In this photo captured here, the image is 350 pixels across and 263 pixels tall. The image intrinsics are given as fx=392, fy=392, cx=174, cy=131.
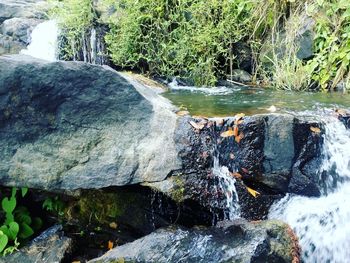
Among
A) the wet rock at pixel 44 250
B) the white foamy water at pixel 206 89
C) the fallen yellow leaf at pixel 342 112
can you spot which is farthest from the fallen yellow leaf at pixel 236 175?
the white foamy water at pixel 206 89

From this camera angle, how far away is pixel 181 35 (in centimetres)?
637

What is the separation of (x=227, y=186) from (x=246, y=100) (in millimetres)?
1640

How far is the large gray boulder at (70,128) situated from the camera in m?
3.34

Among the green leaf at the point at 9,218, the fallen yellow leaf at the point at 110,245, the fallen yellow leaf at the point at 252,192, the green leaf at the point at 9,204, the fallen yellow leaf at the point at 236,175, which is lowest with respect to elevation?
the fallen yellow leaf at the point at 110,245

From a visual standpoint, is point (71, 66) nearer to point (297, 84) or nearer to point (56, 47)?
point (297, 84)

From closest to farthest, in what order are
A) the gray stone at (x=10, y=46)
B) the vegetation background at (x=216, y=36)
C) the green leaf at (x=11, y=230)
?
the green leaf at (x=11, y=230) < the vegetation background at (x=216, y=36) < the gray stone at (x=10, y=46)

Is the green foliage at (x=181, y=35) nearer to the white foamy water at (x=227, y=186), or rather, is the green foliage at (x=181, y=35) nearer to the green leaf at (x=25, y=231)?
the white foamy water at (x=227, y=186)

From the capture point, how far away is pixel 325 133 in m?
3.38

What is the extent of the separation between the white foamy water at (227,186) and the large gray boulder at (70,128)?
459 mm

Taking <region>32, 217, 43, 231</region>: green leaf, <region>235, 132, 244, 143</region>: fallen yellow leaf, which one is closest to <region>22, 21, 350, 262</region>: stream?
<region>235, 132, 244, 143</region>: fallen yellow leaf

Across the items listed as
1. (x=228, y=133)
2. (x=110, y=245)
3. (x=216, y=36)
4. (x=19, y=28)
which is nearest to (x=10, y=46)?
(x=19, y=28)

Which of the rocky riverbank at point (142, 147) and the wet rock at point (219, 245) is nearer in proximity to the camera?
the wet rock at point (219, 245)

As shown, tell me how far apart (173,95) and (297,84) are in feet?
6.19

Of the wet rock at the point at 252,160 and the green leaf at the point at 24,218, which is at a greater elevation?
the wet rock at the point at 252,160
